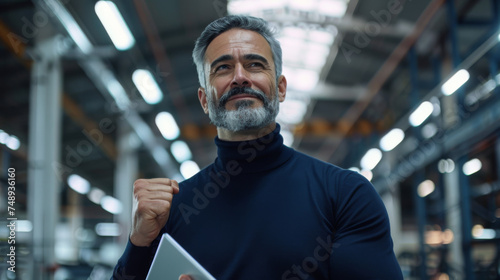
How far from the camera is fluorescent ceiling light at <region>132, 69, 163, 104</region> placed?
927 centimetres

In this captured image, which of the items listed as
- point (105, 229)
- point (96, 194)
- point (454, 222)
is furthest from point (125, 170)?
point (105, 229)

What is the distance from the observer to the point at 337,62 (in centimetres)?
1353

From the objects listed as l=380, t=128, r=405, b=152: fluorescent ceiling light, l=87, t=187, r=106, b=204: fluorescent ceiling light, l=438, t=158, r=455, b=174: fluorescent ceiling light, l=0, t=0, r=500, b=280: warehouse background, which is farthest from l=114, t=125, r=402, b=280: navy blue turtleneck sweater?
l=87, t=187, r=106, b=204: fluorescent ceiling light

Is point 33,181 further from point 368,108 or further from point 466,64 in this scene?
point 368,108

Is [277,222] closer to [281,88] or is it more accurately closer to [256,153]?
[256,153]

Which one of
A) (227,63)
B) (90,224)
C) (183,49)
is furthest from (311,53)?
(90,224)

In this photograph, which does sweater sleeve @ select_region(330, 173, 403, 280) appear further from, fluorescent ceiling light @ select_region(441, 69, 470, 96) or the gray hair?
fluorescent ceiling light @ select_region(441, 69, 470, 96)

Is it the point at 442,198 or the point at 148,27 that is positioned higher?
the point at 148,27

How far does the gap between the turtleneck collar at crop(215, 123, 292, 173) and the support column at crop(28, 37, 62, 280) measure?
474 cm

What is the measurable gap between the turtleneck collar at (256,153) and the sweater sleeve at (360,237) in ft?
0.82

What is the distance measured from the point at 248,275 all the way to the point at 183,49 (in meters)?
10.2

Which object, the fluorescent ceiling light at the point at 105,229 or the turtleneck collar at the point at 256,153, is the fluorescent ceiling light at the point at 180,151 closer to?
the fluorescent ceiling light at the point at 105,229

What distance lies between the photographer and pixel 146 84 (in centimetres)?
948

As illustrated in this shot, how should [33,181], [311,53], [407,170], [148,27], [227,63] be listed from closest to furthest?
[227,63]
[33,181]
[148,27]
[407,170]
[311,53]
